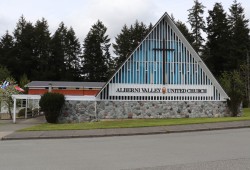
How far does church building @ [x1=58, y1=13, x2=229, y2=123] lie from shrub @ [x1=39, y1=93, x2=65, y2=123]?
135 cm

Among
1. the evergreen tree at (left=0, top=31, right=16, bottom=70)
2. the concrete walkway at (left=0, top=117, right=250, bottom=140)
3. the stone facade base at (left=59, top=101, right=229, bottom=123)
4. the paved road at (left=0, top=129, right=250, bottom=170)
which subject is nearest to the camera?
the paved road at (left=0, top=129, right=250, bottom=170)

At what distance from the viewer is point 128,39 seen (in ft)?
275

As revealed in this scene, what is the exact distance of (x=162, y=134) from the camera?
718 inches

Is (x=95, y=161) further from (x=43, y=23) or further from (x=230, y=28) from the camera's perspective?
(x=43, y=23)

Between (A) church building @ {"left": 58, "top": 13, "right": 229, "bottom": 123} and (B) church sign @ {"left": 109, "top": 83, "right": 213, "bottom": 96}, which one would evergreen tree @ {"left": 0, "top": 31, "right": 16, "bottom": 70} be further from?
(B) church sign @ {"left": 109, "top": 83, "right": 213, "bottom": 96}

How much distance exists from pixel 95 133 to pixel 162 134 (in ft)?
11.8

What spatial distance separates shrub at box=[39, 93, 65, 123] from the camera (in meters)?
28.6

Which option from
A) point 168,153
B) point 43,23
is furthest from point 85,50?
point 168,153

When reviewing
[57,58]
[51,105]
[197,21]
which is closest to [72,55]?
[57,58]

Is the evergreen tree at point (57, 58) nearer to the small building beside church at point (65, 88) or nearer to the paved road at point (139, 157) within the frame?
the small building beside church at point (65, 88)

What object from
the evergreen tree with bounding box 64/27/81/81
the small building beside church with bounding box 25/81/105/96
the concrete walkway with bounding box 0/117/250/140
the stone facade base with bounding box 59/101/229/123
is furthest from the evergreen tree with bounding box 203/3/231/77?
the concrete walkway with bounding box 0/117/250/140

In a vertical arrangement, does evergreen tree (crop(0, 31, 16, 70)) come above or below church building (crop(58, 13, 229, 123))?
above

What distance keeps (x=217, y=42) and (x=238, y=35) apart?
4411 millimetres

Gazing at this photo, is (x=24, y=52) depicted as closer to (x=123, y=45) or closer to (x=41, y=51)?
(x=41, y=51)
